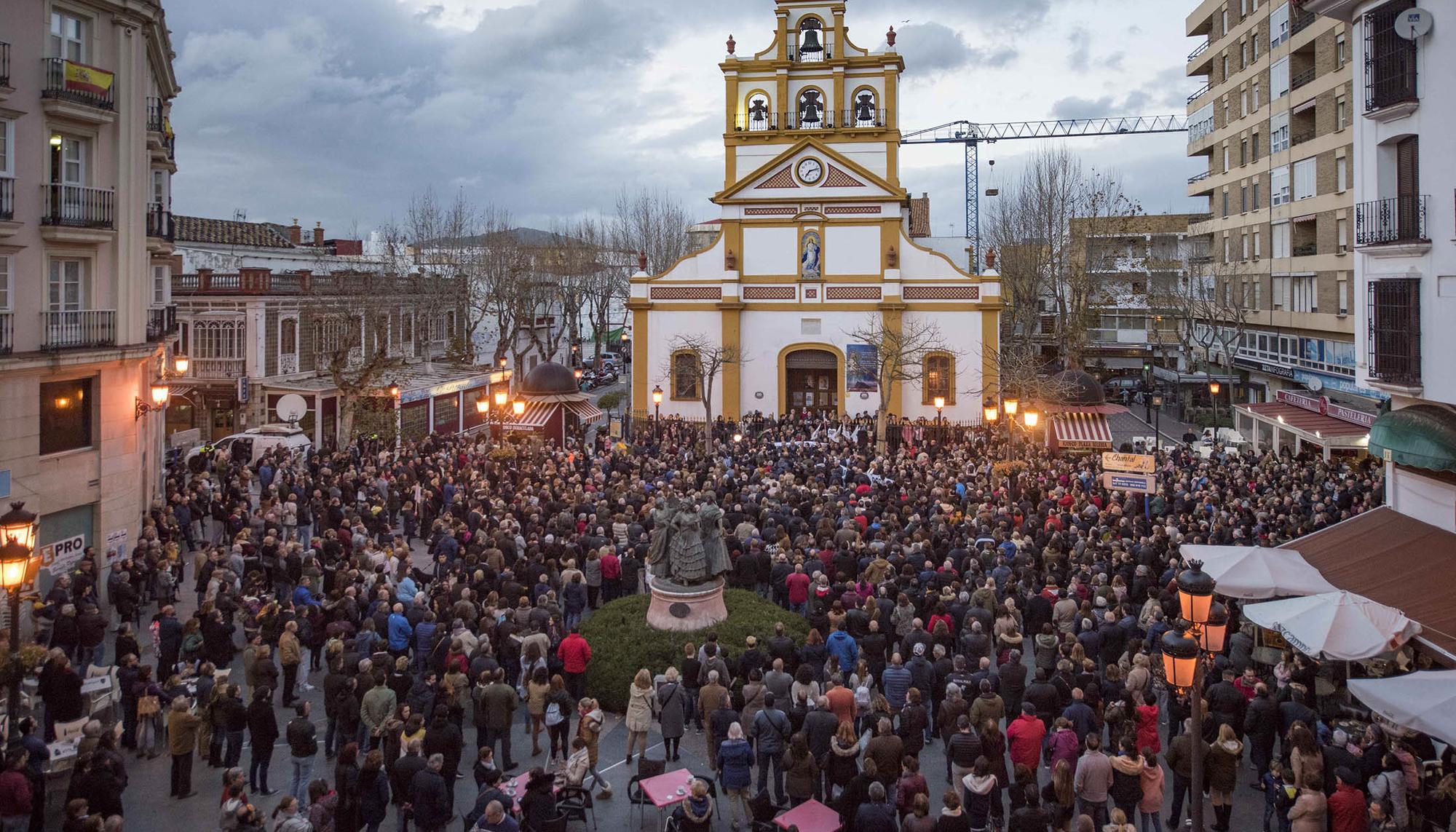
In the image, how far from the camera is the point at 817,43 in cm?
3869

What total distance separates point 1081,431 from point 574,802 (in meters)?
22.0

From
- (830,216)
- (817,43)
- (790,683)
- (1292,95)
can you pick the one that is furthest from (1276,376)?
(790,683)

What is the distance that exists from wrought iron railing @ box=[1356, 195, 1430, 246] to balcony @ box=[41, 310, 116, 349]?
1943cm

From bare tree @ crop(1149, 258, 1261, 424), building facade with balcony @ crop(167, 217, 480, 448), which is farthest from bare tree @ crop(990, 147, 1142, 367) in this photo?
building facade with balcony @ crop(167, 217, 480, 448)

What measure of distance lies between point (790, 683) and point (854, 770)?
140 centimetres

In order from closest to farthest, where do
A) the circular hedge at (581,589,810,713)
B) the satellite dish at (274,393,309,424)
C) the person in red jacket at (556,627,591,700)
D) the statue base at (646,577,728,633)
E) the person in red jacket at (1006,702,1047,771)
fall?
the person in red jacket at (1006,702,1047,771) → the person in red jacket at (556,627,591,700) → the circular hedge at (581,589,810,713) → the statue base at (646,577,728,633) → the satellite dish at (274,393,309,424)

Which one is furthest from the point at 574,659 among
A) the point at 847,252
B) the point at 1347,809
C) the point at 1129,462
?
the point at 847,252

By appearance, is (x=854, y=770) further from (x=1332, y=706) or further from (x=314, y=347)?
(x=314, y=347)

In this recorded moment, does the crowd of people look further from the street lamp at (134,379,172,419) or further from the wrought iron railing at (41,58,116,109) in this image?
the wrought iron railing at (41,58,116,109)

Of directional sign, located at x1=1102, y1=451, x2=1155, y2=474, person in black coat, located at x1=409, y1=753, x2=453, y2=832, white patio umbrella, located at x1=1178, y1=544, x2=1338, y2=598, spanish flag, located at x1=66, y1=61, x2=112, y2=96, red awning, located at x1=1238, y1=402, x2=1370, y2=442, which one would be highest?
spanish flag, located at x1=66, y1=61, x2=112, y2=96

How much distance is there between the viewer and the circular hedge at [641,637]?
1264cm

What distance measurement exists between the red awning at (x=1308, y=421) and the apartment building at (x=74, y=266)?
2598cm

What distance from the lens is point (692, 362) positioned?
36875 mm

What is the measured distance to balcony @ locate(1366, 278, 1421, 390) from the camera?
13.3 metres
